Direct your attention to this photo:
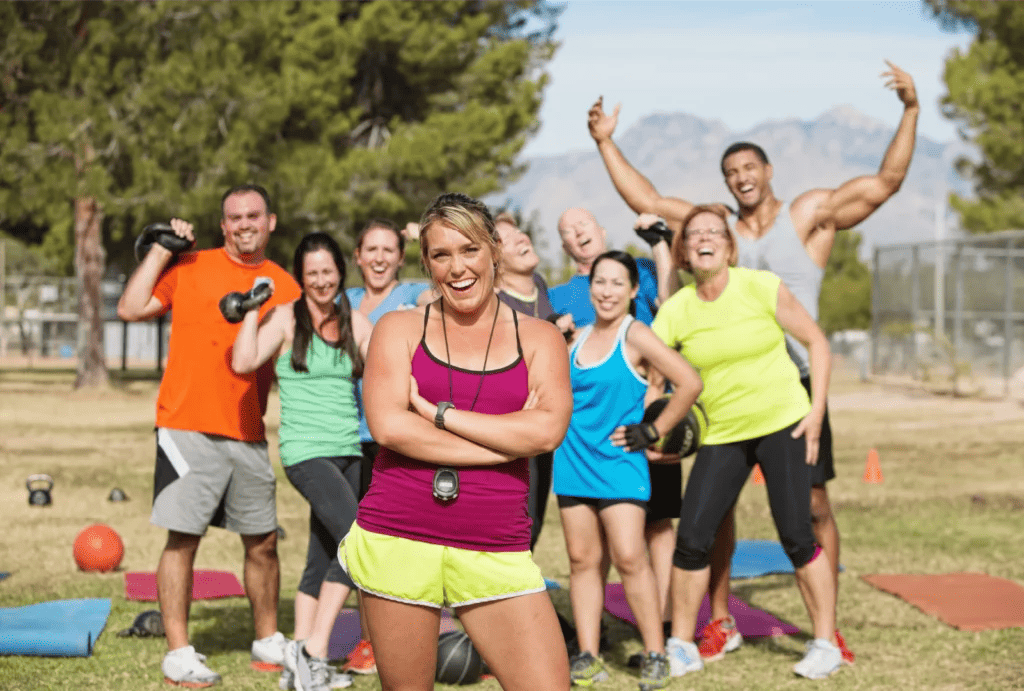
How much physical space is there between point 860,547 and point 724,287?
14.5 feet

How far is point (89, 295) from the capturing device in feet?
91.2

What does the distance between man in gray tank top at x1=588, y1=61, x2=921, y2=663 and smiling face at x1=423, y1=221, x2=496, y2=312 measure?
9.74 ft

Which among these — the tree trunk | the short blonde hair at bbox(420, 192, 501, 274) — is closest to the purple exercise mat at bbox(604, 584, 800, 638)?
the short blonde hair at bbox(420, 192, 501, 274)

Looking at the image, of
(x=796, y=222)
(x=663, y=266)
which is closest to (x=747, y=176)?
(x=796, y=222)

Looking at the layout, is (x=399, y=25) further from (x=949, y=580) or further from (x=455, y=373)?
(x=455, y=373)

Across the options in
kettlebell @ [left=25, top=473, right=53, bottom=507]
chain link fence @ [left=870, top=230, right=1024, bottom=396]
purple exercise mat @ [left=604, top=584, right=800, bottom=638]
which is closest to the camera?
purple exercise mat @ [left=604, top=584, right=800, bottom=638]

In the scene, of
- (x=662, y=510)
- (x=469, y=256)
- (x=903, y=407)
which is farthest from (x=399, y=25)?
(x=469, y=256)

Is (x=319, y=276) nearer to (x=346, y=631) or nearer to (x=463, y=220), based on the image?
(x=346, y=631)

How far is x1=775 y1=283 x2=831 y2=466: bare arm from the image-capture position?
6016mm

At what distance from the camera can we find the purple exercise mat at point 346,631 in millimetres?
6427

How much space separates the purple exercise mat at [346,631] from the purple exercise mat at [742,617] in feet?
3.36

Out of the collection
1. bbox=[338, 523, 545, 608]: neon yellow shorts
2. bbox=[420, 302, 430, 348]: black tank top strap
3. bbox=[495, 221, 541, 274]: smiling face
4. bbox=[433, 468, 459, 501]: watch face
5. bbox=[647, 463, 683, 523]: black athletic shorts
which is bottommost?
bbox=[647, 463, 683, 523]: black athletic shorts

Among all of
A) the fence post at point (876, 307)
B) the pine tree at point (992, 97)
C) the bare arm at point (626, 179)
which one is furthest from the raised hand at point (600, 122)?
the pine tree at point (992, 97)

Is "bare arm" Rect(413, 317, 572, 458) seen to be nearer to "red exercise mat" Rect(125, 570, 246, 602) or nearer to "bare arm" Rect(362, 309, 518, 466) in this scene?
"bare arm" Rect(362, 309, 518, 466)
